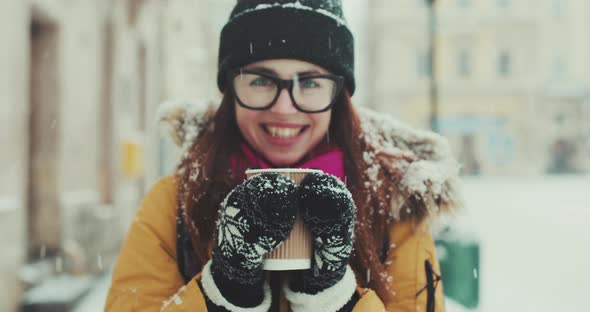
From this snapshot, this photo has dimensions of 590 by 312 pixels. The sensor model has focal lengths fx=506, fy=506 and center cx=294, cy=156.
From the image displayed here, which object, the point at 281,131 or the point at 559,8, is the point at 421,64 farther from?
the point at 281,131

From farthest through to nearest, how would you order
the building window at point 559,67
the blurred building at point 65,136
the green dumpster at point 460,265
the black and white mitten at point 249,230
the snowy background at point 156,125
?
1. the building window at point 559,67
2. the snowy background at point 156,125
3. the blurred building at point 65,136
4. the green dumpster at point 460,265
5. the black and white mitten at point 249,230

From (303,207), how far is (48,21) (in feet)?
18.0

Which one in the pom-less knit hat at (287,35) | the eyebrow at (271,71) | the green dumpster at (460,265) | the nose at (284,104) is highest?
→ the pom-less knit hat at (287,35)

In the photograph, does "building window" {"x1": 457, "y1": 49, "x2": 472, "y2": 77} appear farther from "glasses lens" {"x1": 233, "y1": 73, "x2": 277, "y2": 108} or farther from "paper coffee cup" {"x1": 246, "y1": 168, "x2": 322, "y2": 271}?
"paper coffee cup" {"x1": 246, "y1": 168, "x2": 322, "y2": 271}

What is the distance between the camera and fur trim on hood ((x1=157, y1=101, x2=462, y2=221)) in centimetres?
166

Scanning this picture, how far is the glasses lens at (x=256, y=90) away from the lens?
1605 mm

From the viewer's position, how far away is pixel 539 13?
86.0ft

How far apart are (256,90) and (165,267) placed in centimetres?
63

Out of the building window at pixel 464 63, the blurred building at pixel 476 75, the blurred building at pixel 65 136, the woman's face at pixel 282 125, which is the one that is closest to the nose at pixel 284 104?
the woman's face at pixel 282 125

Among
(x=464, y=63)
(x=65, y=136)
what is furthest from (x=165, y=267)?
(x=464, y=63)

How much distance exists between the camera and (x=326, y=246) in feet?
4.13

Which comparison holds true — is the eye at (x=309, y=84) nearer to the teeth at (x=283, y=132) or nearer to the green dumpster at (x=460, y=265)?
the teeth at (x=283, y=132)

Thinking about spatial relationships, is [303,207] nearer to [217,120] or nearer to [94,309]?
[217,120]

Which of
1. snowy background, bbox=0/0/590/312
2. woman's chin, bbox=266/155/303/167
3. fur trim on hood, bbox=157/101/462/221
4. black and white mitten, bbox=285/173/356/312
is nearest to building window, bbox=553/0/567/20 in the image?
snowy background, bbox=0/0/590/312
